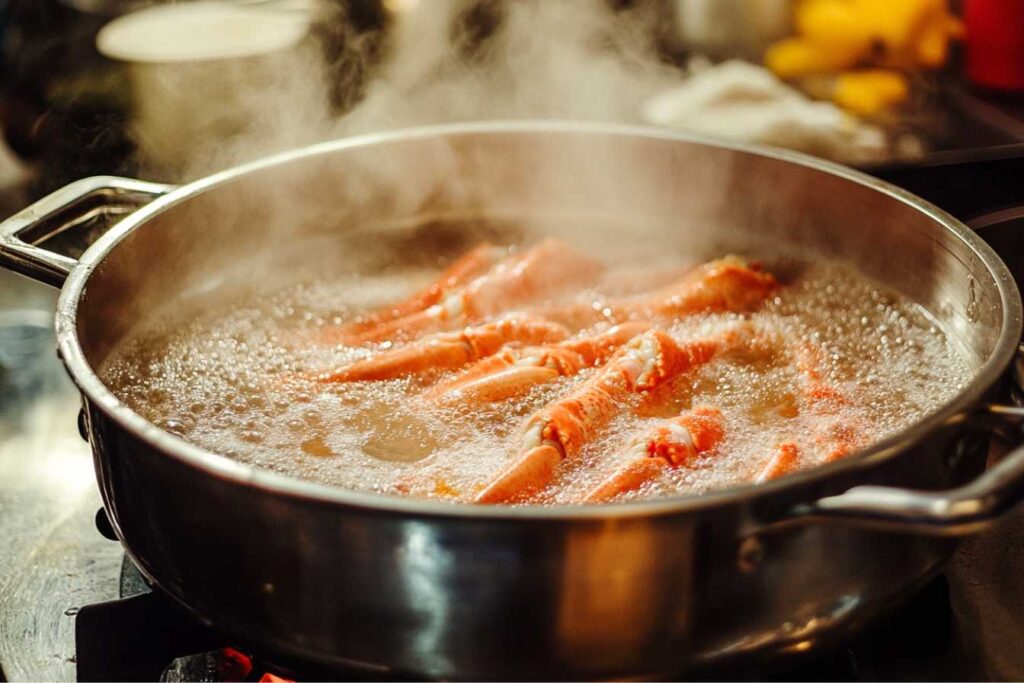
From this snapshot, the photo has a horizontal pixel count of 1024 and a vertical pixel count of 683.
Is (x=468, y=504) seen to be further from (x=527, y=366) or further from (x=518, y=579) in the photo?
(x=527, y=366)

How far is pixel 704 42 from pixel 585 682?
3169mm

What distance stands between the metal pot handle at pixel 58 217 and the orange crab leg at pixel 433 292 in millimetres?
459

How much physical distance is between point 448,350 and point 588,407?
34 cm

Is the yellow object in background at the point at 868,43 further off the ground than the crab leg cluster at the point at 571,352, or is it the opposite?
the yellow object in background at the point at 868,43

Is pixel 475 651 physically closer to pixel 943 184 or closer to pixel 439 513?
pixel 439 513

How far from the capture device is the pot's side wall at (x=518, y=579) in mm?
1049

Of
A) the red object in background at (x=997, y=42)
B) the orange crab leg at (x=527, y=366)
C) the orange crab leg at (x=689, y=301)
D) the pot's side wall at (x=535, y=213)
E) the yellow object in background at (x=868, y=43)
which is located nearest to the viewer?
the orange crab leg at (x=527, y=366)

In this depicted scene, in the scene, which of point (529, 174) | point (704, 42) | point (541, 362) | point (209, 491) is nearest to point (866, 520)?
point (209, 491)

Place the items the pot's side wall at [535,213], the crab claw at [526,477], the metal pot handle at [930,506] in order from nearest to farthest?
the metal pot handle at [930,506], the crab claw at [526,477], the pot's side wall at [535,213]

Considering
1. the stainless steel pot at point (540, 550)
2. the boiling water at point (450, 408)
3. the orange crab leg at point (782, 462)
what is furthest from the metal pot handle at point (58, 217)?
the orange crab leg at point (782, 462)

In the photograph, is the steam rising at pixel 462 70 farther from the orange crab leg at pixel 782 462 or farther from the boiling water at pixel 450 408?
the orange crab leg at pixel 782 462

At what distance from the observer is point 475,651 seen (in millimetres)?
1107

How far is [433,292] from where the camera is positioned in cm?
216

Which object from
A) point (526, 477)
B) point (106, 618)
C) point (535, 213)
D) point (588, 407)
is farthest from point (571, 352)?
point (106, 618)
